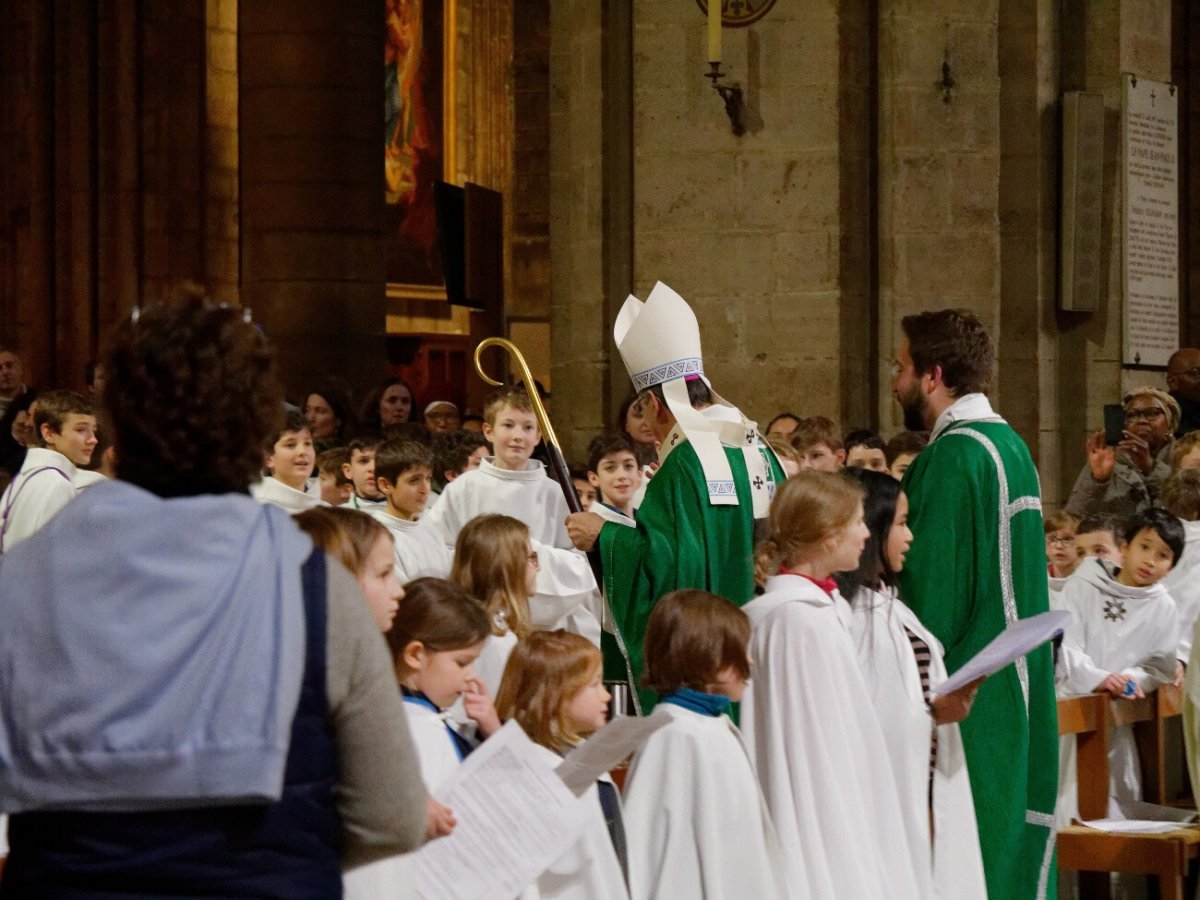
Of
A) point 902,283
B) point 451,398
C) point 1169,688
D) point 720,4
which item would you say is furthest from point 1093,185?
point 451,398

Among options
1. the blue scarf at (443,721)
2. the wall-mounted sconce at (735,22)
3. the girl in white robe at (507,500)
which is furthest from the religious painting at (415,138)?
the blue scarf at (443,721)

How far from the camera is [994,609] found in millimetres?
5754

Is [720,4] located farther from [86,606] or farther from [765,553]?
[86,606]

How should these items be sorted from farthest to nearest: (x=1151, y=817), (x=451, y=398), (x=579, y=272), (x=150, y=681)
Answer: (x=451, y=398), (x=579, y=272), (x=1151, y=817), (x=150, y=681)

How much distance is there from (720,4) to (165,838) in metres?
8.02

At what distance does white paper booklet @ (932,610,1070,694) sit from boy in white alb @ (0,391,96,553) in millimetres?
4498

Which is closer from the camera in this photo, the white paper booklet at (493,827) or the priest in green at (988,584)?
the white paper booklet at (493,827)

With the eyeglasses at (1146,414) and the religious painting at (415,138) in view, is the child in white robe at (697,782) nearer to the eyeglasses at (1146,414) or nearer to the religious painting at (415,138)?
the eyeglasses at (1146,414)

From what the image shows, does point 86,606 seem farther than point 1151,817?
No

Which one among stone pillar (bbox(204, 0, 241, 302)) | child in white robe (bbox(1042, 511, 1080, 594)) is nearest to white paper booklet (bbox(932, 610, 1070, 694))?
child in white robe (bbox(1042, 511, 1080, 594))

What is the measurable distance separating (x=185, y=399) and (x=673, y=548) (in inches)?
145

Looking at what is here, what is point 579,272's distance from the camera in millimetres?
10922

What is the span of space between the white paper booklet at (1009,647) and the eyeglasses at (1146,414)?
16.0 feet

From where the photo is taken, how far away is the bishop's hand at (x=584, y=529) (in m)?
6.18
